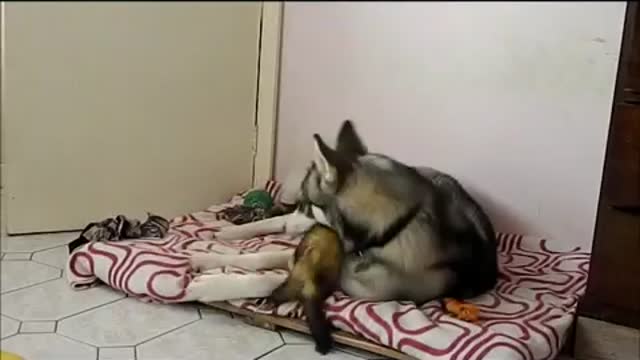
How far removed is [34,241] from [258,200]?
608mm

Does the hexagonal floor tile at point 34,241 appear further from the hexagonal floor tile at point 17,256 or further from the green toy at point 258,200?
the green toy at point 258,200

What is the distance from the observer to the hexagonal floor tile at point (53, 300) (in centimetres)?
152

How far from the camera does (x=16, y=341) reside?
4.54 feet

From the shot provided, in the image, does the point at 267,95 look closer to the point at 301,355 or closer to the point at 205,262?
the point at 205,262

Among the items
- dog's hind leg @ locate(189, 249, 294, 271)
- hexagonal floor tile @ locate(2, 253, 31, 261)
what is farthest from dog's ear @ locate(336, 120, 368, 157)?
hexagonal floor tile @ locate(2, 253, 31, 261)

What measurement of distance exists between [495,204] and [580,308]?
1.74ft

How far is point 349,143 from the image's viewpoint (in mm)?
1562

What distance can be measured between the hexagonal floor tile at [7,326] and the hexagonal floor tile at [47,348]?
0.08 ft

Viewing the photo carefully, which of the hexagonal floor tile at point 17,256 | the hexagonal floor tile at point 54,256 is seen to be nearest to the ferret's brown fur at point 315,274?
the hexagonal floor tile at point 54,256

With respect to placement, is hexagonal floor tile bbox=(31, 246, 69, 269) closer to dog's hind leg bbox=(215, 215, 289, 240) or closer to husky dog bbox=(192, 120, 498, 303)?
dog's hind leg bbox=(215, 215, 289, 240)

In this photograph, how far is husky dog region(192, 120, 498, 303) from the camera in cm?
147

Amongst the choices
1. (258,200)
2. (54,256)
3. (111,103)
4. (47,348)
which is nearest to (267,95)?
(258,200)

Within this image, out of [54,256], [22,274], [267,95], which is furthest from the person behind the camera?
[267,95]

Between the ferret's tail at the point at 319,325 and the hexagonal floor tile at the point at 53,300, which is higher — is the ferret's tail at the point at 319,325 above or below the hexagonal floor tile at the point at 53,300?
above
